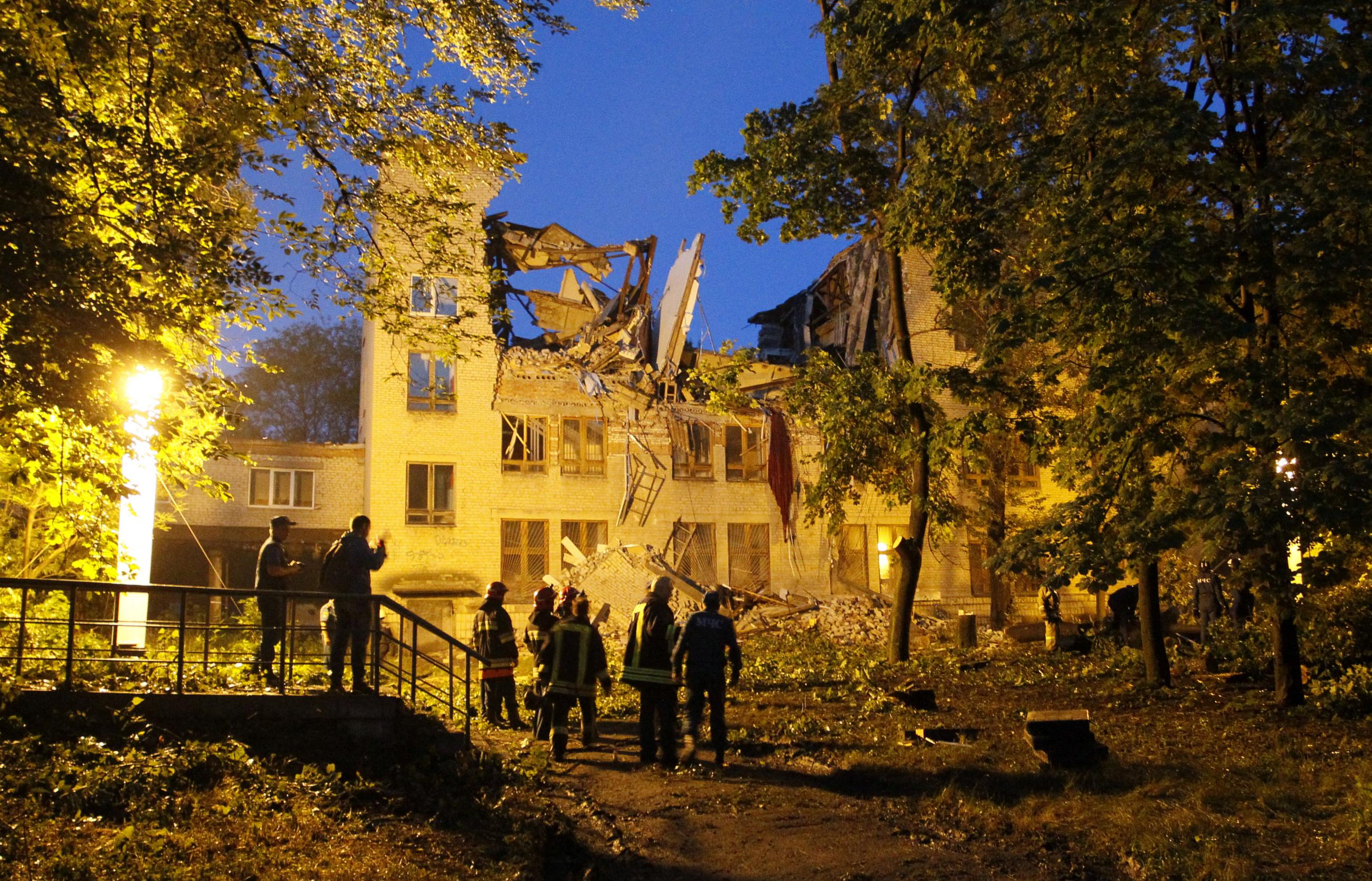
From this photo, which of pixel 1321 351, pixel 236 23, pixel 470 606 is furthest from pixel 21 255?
pixel 470 606

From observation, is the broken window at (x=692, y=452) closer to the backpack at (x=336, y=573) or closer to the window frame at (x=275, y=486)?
the window frame at (x=275, y=486)

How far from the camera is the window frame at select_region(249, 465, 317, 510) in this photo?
2895cm

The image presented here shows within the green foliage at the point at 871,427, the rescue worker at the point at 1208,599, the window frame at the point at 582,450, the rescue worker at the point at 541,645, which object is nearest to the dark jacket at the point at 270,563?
the rescue worker at the point at 541,645

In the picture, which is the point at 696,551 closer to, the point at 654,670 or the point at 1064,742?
the point at 654,670

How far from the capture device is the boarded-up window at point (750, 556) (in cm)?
3206

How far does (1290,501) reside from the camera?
931cm

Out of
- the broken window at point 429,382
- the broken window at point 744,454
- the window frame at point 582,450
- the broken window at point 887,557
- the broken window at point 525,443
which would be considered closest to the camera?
the broken window at point 429,382

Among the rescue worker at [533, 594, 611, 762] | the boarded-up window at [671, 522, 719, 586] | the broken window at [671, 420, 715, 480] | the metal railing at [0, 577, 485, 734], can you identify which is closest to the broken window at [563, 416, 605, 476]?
the broken window at [671, 420, 715, 480]

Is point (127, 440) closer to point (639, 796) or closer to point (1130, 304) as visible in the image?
point (639, 796)

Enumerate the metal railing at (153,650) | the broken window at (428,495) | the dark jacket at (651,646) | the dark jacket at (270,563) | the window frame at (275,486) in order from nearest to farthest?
1. the metal railing at (153,650)
2. the dark jacket at (651,646)
3. the dark jacket at (270,563)
4. the window frame at (275,486)
5. the broken window at (428,495)

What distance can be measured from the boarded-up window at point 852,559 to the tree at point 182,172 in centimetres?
2213

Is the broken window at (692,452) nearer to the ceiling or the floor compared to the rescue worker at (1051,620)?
nearer to the ceiling

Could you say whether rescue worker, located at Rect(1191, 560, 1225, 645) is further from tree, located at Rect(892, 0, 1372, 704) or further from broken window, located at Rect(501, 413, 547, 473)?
broken window, located at Rect(501, 413, 547, 473)

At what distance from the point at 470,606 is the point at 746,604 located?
7834mm
